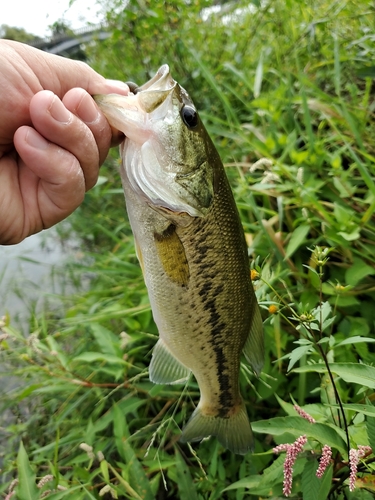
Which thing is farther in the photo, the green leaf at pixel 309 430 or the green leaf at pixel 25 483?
the green leaf at pixel 25 483

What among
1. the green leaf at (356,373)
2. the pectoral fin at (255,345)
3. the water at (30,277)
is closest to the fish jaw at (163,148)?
the pectoral fin at (255,345)

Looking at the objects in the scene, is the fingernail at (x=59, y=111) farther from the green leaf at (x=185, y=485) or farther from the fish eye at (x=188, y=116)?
the green leaf at (x=185, y=485)

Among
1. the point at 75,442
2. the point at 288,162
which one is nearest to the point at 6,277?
the point at 75,442

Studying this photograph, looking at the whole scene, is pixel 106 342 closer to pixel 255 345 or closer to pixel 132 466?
pixel 132 466

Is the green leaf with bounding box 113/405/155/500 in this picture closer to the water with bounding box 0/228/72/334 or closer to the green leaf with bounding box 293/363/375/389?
the green leaf with bounding box 293/363/375/389

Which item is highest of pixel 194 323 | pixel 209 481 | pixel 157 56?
pixel 157 56

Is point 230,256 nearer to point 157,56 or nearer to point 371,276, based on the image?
point 371,276

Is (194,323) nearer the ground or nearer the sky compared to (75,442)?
nearer the sky
